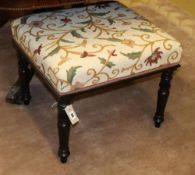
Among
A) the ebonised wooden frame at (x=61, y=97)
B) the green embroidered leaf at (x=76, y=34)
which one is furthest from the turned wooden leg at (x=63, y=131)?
the green embroidered leaf at (x=76, y=34)

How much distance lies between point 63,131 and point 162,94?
1.54 feet

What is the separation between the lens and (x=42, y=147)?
150 centimetres

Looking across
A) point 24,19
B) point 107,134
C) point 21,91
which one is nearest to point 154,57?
point 107,134

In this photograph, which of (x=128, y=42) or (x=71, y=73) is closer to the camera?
(x=71, y=73)

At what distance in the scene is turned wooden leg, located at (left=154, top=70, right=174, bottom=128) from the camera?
1.48 metres

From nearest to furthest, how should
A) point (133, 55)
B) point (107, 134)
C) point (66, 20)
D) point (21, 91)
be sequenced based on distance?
point (133, 55) → point (66, 20) → point (107, 134) → point (21, 91)

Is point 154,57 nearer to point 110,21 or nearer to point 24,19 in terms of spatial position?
point 110,21

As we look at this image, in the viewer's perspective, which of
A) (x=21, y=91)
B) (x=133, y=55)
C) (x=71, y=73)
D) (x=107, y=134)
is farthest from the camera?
(x=21, y=91)

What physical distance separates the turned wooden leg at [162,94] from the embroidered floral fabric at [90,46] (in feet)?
0.23

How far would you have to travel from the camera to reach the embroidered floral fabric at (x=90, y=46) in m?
1.24

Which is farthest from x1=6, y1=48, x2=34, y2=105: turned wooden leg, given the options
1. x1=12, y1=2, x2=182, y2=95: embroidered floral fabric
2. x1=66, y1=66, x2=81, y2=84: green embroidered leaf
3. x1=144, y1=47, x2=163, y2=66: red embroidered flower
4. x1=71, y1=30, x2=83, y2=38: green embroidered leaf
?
x1=144, y1=47, x2=163, y2=66: red embroidered flower

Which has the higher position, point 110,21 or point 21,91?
point 110,21

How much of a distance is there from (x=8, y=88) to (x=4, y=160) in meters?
0.50

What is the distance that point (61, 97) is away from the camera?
1261 mm
